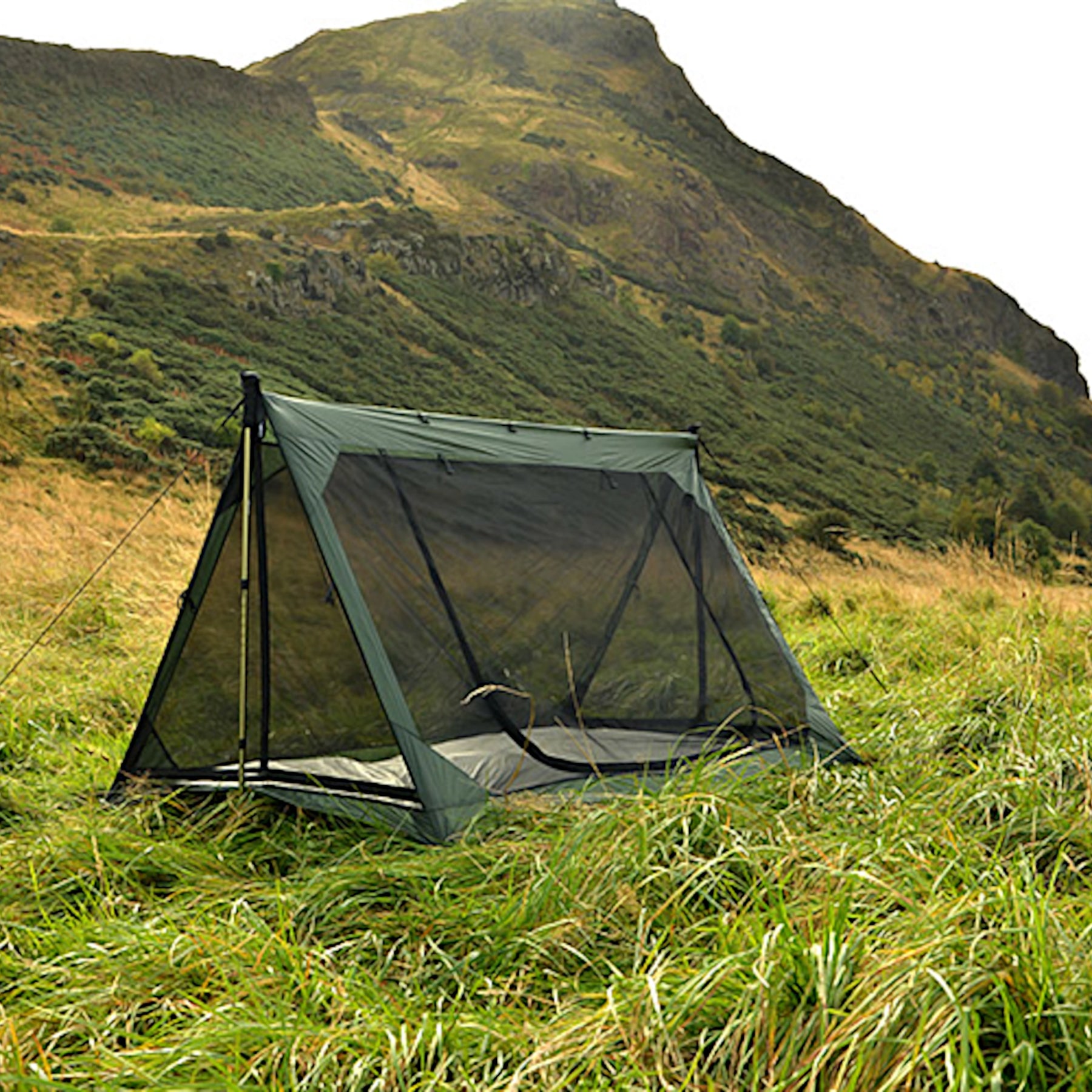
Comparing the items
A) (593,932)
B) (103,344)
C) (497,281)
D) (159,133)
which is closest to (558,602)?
(593,932)

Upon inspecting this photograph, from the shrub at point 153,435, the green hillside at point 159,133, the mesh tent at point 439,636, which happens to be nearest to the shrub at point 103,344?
the shrub at point 153,435

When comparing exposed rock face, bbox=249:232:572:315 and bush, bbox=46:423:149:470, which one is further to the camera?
exposed rock face, bbox=249:232:572:315

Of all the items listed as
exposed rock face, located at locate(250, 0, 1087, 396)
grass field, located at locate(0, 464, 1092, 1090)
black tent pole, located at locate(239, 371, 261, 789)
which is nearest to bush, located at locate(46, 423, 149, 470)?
grass field, located at locate(0, 464, 1092, 1090)

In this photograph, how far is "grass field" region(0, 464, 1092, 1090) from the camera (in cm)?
165

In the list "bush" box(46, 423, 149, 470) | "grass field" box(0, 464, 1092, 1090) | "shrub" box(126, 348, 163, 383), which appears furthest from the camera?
Result: "shrub" box(126, 348, 163, 383)

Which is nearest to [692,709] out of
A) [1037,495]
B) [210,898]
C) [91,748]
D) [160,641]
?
[210,898]

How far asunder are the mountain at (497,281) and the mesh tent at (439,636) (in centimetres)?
191

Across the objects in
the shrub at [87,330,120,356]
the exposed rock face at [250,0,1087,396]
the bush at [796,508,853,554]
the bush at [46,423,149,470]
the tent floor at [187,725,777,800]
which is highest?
the exposed rock face at [250,0,1087,396]

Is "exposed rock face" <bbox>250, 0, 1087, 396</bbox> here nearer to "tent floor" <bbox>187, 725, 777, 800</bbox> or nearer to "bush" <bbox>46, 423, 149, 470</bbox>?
"bush" <bbox>46, 423, 149, 470</bbox>

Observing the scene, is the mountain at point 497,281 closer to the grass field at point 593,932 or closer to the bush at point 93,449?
the bush at point 93,449

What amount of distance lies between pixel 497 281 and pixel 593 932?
1906 inches

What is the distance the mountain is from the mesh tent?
6.25ft

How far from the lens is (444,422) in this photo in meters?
3.96

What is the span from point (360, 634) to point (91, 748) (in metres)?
1.63
